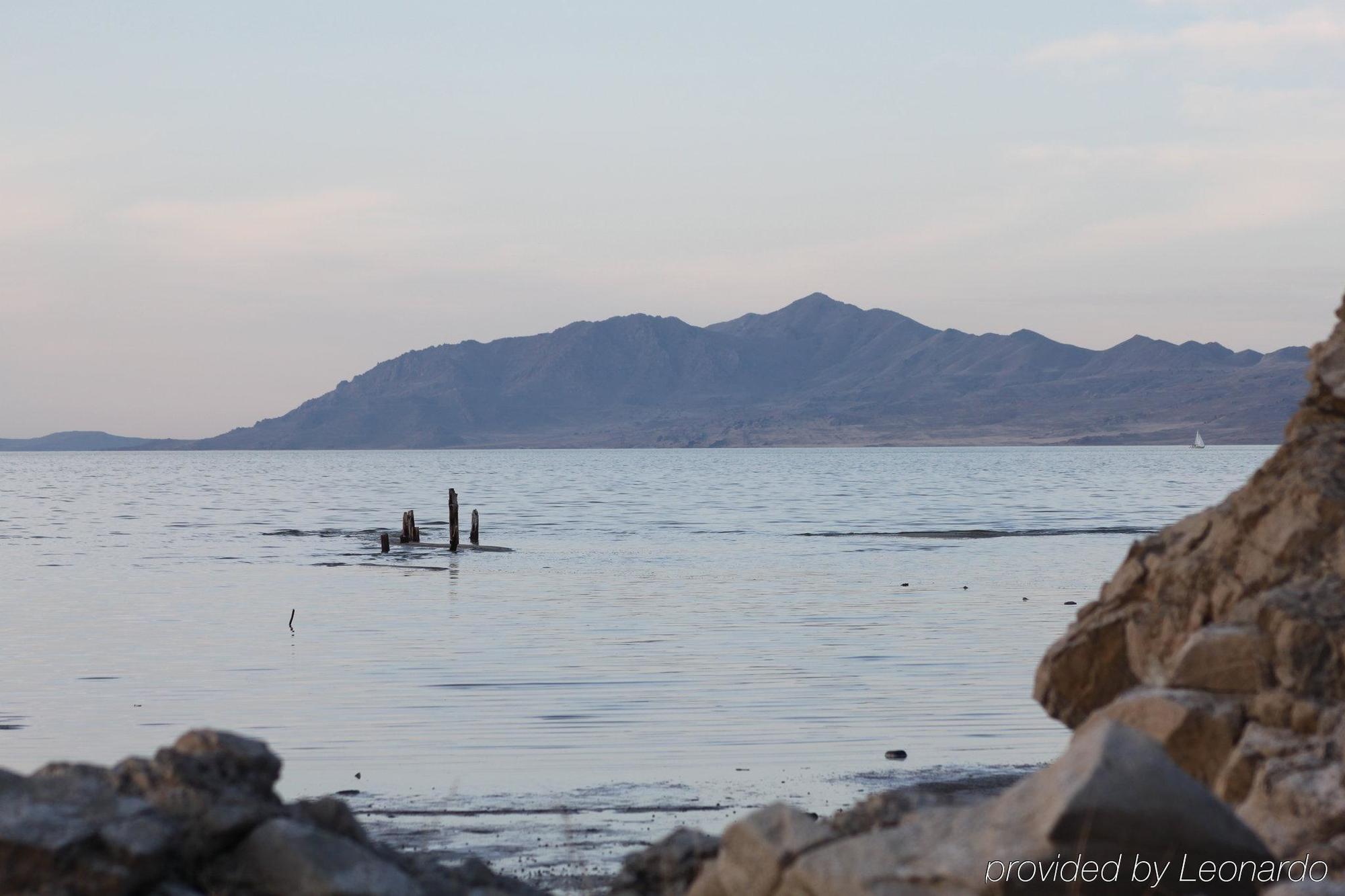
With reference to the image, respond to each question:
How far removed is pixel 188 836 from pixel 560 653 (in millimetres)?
16847

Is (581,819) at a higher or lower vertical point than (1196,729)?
lower

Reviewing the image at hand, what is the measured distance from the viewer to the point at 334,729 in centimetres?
1761

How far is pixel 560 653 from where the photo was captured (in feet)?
79.7

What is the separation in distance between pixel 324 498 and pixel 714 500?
90.3ft

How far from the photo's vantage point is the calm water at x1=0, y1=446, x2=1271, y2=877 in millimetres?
15656

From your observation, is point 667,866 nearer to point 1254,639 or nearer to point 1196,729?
point 1196,729

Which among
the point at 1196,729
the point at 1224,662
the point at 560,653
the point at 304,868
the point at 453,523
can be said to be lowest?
the point at 560,653

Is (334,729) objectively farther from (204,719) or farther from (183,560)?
(183,560)

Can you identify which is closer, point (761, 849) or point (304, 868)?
point (761, 849)

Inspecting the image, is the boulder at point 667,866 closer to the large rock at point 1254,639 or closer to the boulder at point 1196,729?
the boulder at point 1196,729

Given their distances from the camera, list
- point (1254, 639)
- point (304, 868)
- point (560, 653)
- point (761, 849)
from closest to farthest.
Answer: point (761, 849)
point (304, 868)
point (1254, 639)
point (560, 653)

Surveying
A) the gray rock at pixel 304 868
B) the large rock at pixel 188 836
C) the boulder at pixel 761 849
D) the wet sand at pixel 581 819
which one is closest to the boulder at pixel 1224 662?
the wet sand at pixel 581 819

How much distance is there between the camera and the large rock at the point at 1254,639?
8.43 meters

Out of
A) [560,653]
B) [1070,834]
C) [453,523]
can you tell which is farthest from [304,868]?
[453,523]
